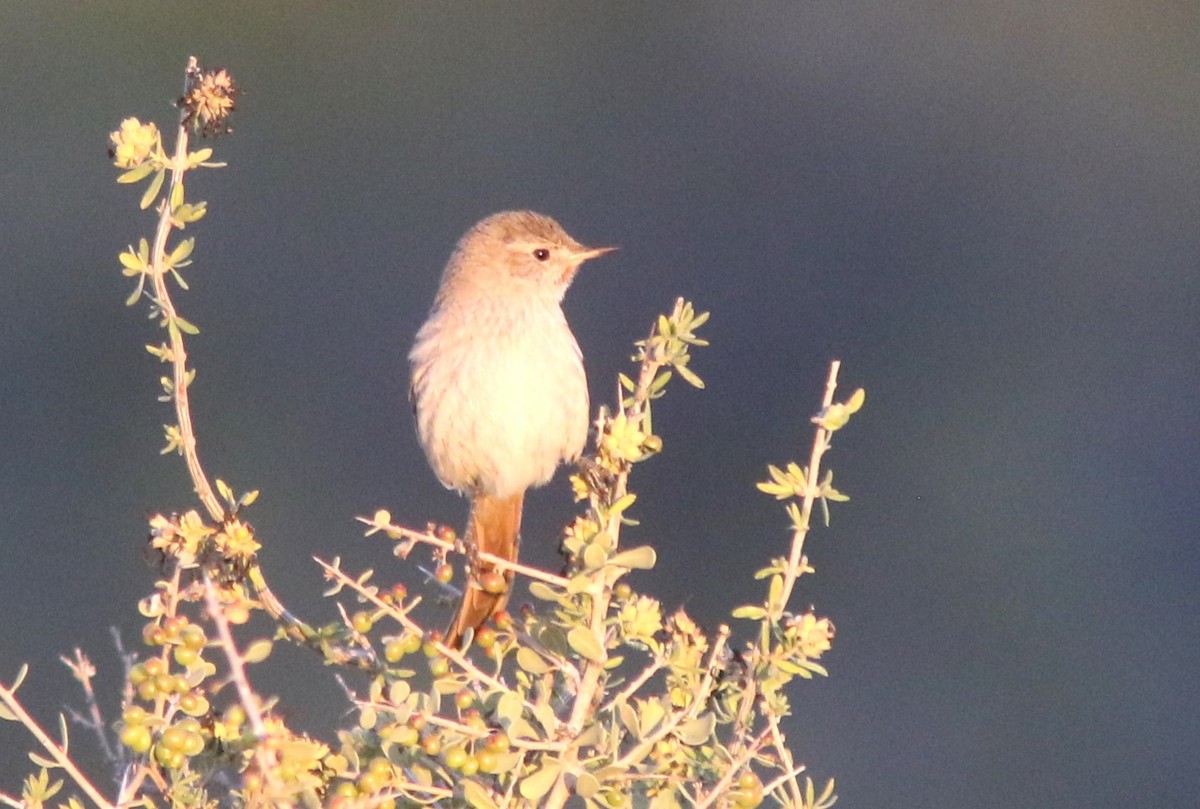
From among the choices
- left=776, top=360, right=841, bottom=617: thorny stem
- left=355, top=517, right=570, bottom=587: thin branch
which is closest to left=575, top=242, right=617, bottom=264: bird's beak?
left=355, top=517, right=570, bottom=587: thin branch

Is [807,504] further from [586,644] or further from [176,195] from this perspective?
[176,195]

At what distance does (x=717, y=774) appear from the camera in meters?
2.25

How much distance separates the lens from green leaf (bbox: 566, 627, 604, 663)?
2.20 meters

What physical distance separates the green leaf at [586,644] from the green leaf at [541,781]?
172 millimetres

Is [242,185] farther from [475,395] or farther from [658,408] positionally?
[475,395]

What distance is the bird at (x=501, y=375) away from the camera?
399cm

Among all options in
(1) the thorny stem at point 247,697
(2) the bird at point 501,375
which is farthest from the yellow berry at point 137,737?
(2) the bird at point 501,375

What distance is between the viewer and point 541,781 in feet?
6.76

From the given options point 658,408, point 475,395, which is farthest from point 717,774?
point 658,408

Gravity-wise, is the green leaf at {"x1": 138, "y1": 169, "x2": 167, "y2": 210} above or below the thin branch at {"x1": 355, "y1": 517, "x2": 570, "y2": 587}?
above

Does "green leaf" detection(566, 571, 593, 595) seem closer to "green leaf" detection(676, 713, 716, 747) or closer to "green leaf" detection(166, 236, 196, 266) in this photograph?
"green leaf" detection(676, 713, 716, 747)

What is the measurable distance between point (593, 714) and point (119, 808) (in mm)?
605

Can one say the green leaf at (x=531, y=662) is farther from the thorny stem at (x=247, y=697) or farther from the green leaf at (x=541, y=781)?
the thorny stem at (x=247, y=697)

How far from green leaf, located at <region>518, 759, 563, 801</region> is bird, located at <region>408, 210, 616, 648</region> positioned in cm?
184
